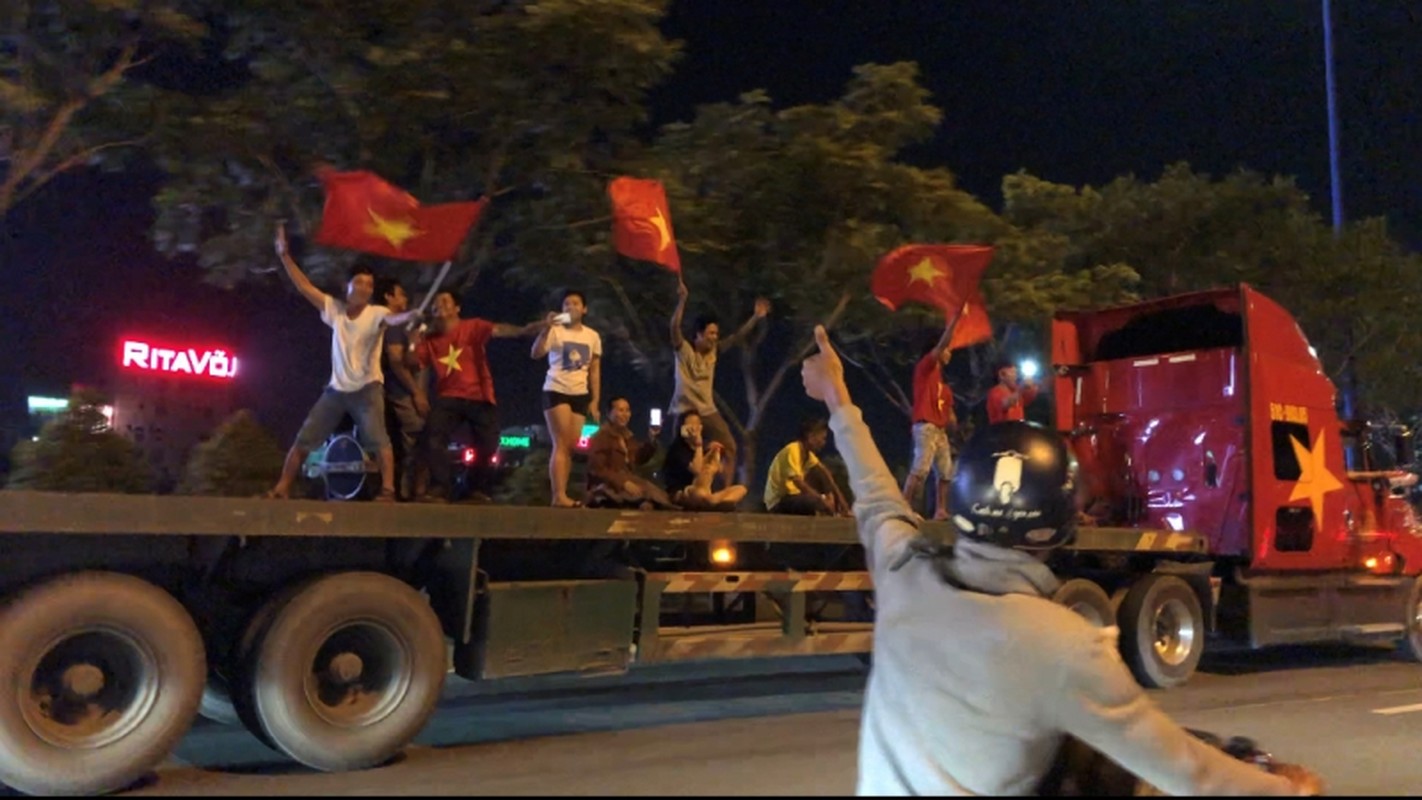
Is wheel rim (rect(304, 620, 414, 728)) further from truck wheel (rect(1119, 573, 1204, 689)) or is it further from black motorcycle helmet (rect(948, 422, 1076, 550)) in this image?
truck wheel (rect(1119, 573, 1204, 689))

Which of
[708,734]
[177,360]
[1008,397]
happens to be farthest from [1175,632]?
[177,360]

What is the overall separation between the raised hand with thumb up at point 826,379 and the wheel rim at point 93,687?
409 cm

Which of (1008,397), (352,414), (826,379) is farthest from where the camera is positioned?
(1008,397)

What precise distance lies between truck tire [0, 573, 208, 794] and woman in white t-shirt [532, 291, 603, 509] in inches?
135

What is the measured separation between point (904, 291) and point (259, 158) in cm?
584

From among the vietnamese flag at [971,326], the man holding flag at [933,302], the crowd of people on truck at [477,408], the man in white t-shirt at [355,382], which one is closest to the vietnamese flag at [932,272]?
the man holding flag at [933,302]

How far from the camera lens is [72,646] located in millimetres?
5934

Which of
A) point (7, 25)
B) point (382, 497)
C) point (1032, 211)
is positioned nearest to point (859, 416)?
point (382, 497)

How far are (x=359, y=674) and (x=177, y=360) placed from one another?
20.9 meters

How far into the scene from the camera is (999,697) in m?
2.29

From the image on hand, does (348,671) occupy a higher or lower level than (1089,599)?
lower

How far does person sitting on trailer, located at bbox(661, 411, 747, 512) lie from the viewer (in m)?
9.59

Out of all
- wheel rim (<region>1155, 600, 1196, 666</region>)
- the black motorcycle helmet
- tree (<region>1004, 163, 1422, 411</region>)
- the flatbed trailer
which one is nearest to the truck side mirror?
wheel rim (<region>1155, 600, 1196, 666</region>)

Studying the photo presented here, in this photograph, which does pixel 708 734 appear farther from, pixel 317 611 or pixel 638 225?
pixel 638 225
